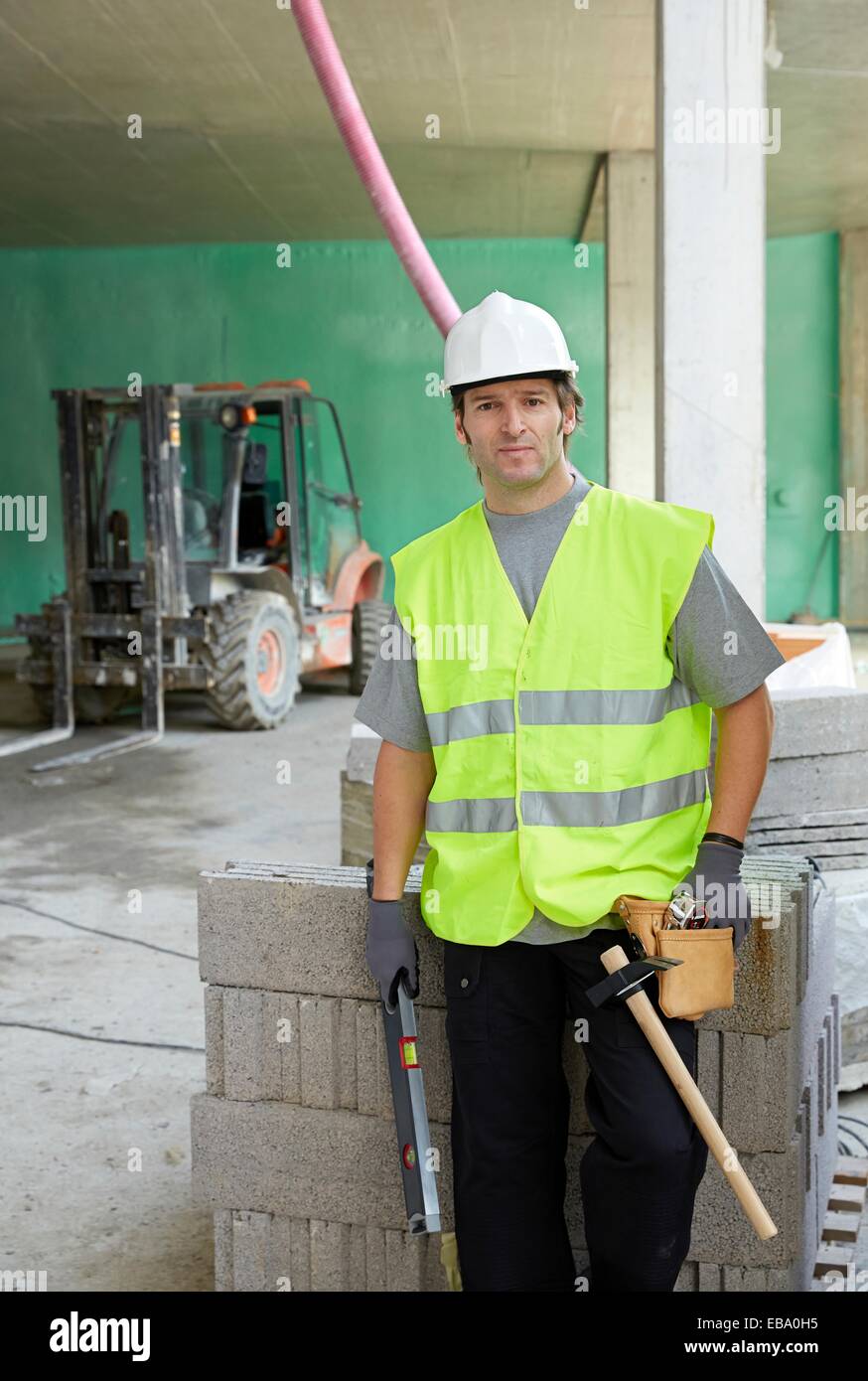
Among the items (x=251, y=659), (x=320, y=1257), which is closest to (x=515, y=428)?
(x=320, y=1257)

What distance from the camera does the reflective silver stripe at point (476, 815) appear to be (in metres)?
2.60

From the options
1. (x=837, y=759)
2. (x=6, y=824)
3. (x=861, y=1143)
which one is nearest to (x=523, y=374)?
(x=837, y=759)

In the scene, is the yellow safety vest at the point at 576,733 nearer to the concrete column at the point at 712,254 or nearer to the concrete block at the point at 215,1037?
the concrete block at the point at 215,1037

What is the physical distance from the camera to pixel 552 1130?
2.70m

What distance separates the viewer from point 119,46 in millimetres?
10383

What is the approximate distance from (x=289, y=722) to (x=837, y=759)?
322 inches

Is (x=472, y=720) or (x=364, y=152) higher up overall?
(x=364, y=152)

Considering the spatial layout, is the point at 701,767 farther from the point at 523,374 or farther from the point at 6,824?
the point at 6,824

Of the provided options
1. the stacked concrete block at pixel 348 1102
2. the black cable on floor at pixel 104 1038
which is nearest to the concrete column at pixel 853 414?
the black cable on floor at pixel 104 1038

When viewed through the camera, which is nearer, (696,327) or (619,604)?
(619,604)

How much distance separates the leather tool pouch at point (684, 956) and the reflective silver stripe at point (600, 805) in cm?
15

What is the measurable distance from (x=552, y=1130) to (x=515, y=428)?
1340 millimetres

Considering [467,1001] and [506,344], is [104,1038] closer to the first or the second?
[467,1001]

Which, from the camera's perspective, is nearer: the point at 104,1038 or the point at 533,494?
the point at 533,494
